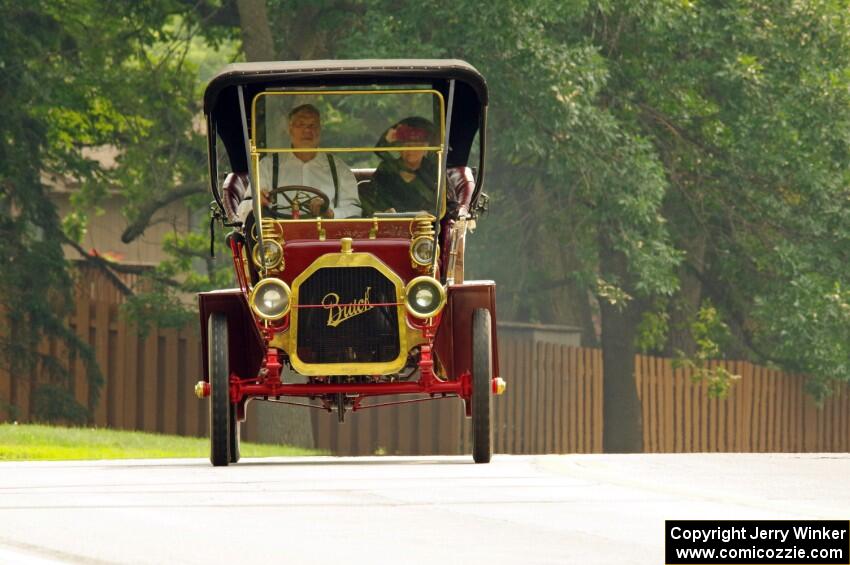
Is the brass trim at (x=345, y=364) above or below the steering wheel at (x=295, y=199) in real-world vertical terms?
below

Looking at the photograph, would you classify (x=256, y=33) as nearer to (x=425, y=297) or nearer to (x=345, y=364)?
(x=345, y=364)

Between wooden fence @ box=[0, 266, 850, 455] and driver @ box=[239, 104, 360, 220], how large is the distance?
12.0 m

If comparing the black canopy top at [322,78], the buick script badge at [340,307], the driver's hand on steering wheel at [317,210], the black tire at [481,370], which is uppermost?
the black canopy top at [322,78]

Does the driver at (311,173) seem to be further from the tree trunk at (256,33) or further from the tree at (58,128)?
the tree at (58,128)

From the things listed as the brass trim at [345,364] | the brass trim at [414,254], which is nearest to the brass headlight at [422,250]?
the brass trim at [414,254]

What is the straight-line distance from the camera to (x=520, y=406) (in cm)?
2812

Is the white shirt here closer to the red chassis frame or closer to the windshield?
the windshield

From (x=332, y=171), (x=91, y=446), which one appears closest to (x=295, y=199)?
(x=332, y=171)

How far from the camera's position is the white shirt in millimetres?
13539

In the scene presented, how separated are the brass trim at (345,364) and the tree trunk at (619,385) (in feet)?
52.8

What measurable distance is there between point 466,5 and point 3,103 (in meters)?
5.91

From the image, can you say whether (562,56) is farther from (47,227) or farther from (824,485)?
(824,485)

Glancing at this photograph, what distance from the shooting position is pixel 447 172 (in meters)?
14.0

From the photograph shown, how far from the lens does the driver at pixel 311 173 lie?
1352 cm
